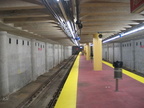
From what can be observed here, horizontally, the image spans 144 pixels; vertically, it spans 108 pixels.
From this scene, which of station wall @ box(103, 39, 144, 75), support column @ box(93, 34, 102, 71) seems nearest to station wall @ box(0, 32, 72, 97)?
support column @ box(93, 34, 102, 71)

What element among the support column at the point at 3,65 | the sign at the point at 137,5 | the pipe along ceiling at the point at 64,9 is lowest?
the support column at the point at 3,65

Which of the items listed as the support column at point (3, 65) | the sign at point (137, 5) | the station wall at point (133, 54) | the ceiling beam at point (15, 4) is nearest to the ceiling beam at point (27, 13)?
the ceiling beam at point (15, 4)

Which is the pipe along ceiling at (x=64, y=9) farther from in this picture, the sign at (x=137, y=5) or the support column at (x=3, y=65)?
the support column at (x=3, y=65)

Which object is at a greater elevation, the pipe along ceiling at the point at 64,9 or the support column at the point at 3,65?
the pipe along ceiling at the point at 64,9

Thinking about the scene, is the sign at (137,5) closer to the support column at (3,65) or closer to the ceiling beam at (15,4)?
the ceiling beam at (15,4)

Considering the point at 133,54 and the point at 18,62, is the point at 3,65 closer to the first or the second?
the point at 18,62

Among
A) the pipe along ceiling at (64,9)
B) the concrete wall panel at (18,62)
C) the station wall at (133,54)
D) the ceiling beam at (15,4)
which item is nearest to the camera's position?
the pipe along ceiling at (64,9)

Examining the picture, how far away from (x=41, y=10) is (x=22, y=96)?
514cm

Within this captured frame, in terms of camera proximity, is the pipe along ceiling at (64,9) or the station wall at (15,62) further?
the station wall at (15,62)

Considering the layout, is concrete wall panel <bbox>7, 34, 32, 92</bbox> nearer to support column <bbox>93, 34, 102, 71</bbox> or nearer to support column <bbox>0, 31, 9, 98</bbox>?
support column <bbox>0, 31, 9, 98</bbox>

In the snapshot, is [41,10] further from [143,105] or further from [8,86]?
[8,86]

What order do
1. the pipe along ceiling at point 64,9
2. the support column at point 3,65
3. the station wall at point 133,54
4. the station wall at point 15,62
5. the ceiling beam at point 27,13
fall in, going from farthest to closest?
the station wall at point 133,54 < the station wall at point 15,62 < the support column at point 3,65 < the ceiling beam at point 27,13 < the pipe along ceiling at point 64,9

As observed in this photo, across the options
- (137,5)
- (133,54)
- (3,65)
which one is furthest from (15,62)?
(133,54)

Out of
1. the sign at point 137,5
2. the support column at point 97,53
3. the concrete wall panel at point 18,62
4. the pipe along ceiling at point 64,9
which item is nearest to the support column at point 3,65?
the concrete wall panel at point 18,62
